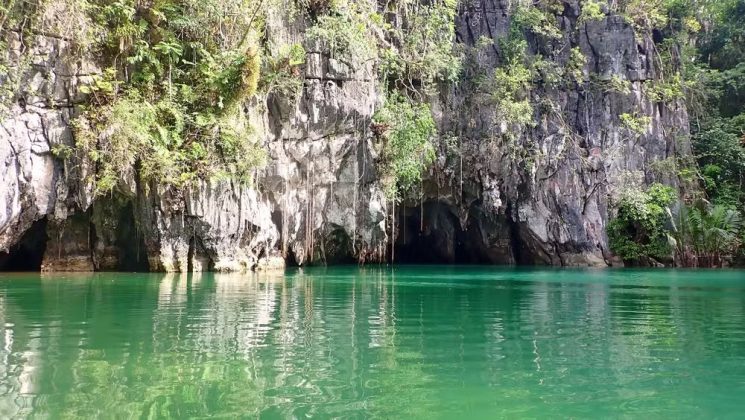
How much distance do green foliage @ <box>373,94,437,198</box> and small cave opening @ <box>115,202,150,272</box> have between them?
8.86m

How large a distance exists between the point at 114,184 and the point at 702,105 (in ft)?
86.8

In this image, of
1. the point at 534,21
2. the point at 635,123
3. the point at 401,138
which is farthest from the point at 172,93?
the point at 635,123

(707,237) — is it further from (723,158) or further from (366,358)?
(366,358)

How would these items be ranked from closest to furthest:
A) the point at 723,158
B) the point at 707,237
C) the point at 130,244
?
1. the point at 130,244
2. the point at 707,237
3. the point at 723,158

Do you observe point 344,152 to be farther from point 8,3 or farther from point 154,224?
point 8,3

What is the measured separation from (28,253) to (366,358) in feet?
62.3

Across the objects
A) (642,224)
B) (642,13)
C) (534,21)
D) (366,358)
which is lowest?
(366,358)

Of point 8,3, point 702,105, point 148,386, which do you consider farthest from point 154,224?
point 702,105

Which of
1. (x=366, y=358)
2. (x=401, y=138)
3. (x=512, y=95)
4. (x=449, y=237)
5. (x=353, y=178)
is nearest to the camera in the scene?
(x=366, y=358)

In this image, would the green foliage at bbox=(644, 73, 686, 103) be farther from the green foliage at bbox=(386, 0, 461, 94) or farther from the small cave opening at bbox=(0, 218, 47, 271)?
the small cave opening at bbox=(0, 218, 47, 271)

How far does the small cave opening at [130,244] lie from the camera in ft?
59.7

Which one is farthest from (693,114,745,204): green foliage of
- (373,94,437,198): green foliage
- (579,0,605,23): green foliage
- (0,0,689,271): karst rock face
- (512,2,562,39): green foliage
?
(373,94,437,198): green foliage

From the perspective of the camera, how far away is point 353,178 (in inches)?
862

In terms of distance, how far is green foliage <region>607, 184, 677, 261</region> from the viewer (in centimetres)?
2473
